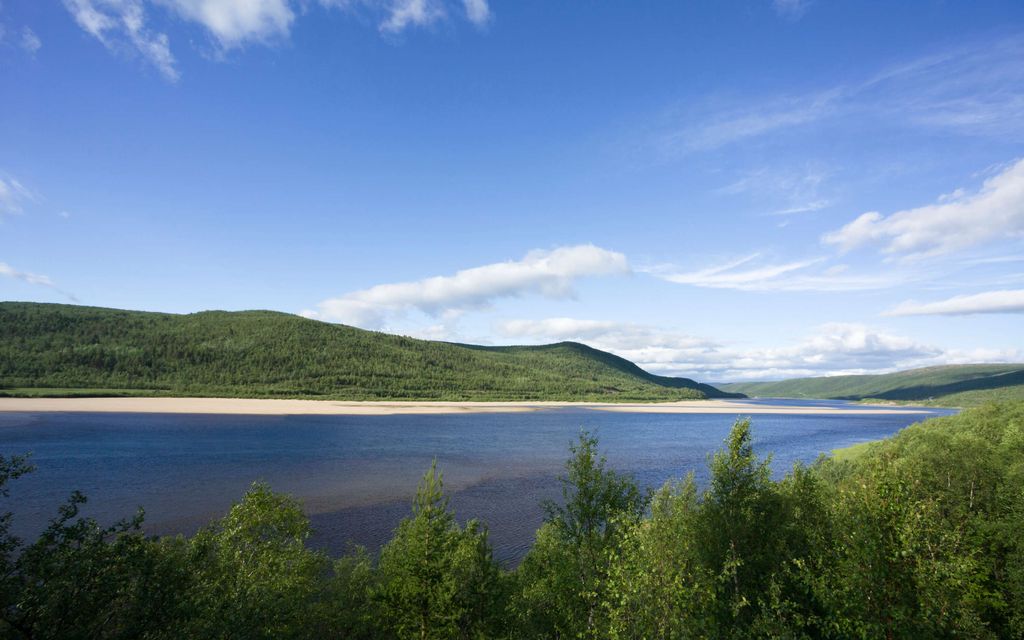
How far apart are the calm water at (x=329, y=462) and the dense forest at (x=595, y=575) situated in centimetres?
1793

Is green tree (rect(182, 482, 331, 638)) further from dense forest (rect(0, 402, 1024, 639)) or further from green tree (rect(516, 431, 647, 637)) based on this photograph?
green tree (rect(516, 431, 647, 637))

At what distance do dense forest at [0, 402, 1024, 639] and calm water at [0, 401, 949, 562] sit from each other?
17926mm

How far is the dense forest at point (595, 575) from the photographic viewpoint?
15531mm

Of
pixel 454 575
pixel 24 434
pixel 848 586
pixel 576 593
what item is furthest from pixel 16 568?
pixel 24 434

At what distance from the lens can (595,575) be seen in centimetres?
3094

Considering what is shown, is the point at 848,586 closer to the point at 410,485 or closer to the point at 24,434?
the point at 410,485

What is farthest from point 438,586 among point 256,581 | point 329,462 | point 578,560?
point 329,462

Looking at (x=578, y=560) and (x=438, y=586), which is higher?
(x=438, y=586)

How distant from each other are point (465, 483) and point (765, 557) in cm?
5571

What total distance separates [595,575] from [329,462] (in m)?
73.9

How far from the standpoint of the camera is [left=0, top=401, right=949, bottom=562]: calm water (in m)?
57.3

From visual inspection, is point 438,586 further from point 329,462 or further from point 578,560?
point 329,462

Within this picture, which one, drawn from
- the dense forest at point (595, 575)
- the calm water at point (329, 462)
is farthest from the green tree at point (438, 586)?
the calm water at point (329, 462)

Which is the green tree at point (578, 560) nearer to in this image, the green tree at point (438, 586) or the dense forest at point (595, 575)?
the dense forest at point (595, 575)
